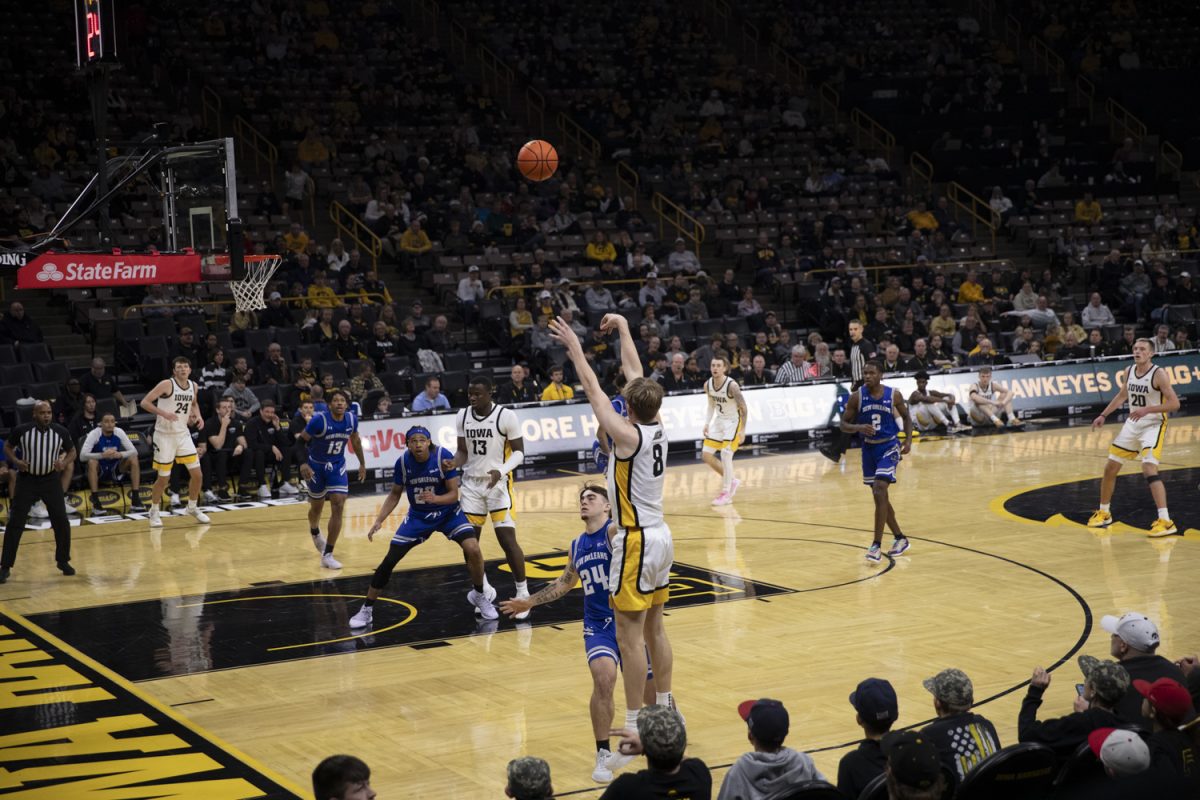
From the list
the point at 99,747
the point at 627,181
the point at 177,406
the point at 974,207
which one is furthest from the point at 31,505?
the point at 974,207

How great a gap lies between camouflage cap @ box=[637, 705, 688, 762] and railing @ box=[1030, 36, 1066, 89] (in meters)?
37.9

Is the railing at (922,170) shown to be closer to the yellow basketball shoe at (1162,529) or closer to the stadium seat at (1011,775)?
the yellow basketball shoe at (1162,529)

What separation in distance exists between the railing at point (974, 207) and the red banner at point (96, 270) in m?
23.2

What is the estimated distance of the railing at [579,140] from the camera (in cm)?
3438

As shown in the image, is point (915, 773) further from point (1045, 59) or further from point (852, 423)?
point (1045, 59)

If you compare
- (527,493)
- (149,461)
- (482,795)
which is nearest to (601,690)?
(482,795)

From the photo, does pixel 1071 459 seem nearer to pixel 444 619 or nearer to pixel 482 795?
pixel 444 619

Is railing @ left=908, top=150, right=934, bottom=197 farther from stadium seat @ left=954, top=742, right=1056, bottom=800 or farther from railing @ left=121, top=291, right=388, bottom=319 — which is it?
stadium seat @ left=954, top=742, right=1056, bottom=800

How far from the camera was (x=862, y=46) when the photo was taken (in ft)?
129

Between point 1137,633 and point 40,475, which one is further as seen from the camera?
point 40,475

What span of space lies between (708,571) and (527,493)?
6.15 meters

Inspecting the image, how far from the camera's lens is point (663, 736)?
6.27 m

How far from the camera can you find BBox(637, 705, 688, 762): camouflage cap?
20.5ft

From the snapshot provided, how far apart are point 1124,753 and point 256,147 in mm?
26773
